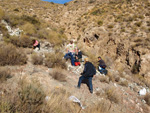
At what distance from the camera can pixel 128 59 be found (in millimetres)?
9055

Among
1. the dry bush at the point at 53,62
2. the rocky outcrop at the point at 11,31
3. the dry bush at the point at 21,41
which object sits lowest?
the dry bush at the point at 53,62

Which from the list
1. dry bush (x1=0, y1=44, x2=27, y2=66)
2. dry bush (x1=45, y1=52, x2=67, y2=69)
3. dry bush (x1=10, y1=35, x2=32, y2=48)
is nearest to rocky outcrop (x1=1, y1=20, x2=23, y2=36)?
dry bush (x1=10, y1=35, x2=32, y2=48)

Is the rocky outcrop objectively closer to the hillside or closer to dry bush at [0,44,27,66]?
the hillside

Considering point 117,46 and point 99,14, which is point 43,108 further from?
point 99,14

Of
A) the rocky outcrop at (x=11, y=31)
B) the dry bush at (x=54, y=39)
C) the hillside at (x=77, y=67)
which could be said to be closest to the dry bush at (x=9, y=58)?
the hillside at (x=77, y=67)

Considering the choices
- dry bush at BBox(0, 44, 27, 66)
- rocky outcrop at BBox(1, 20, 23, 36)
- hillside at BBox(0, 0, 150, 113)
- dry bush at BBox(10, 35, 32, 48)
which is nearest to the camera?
hillside at BBox(0, 0, 150, 113)

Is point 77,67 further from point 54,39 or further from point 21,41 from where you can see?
point 54,39

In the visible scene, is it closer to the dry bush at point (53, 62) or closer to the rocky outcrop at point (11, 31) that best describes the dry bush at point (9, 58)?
the dry bush at point (53, 62)

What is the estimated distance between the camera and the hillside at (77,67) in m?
1.86

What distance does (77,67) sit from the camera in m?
6.02

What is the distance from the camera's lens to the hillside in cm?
186

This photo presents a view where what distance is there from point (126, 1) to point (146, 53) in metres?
13.5

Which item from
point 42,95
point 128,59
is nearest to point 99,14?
point 128,59

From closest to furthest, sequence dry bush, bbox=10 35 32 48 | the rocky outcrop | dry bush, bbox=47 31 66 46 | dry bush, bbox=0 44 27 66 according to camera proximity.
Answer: dry bush, bbox=0 44 27 66 → dry bush, bbox=10 35 32 48 → the rocky outcrop → dry bush, bbox=47 31 66 46
